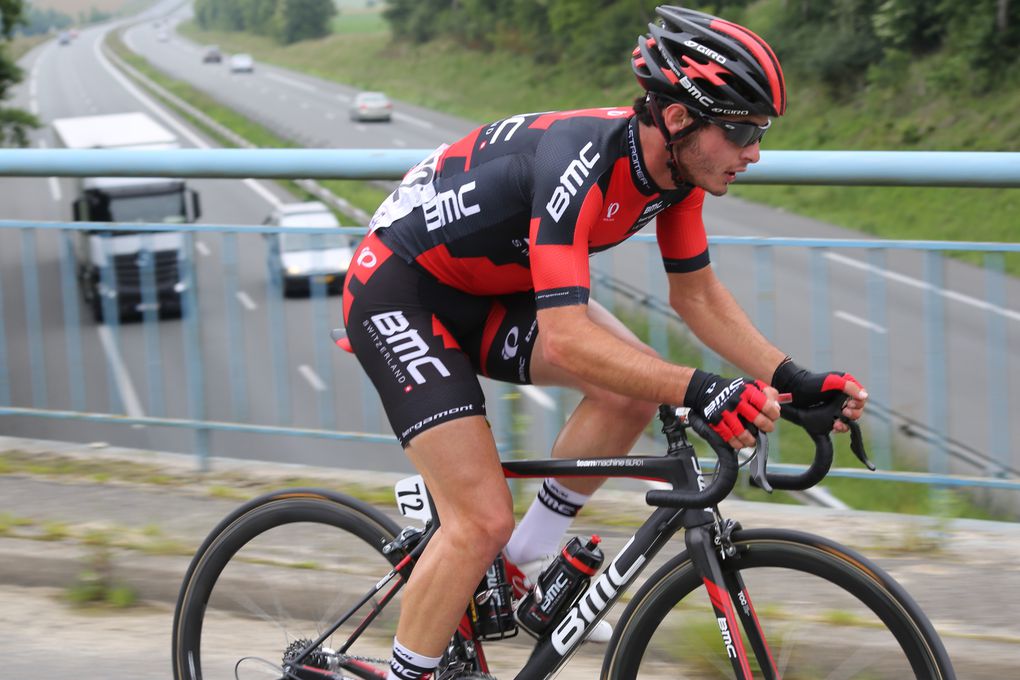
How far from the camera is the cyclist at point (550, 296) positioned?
279 centimetres

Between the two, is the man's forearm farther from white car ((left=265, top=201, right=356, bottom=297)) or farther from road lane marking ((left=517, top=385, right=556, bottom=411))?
white car ((left=265, top=201, right=356, bottom=297))

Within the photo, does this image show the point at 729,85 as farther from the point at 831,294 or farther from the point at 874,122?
the point at 874,122

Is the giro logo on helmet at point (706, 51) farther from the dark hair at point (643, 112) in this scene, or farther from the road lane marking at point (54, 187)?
the road lane marking at point (54, 187)

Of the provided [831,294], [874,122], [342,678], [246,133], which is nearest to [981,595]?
[831,294]

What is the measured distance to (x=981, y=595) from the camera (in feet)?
13.4

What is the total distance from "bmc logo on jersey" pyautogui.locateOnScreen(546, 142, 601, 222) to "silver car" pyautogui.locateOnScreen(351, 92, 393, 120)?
5811 centimetres

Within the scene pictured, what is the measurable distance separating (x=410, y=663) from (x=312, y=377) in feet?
8.98

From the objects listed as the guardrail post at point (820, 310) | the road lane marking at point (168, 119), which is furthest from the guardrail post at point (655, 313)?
the road lane marking at point (168, 119)

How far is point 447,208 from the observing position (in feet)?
10.3

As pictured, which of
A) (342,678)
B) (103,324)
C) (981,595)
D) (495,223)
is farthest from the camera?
(103,324)

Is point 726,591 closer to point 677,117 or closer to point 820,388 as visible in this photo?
point 820,388

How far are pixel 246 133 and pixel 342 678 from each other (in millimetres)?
52422

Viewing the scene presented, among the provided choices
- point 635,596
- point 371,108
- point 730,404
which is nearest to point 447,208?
point 730,404

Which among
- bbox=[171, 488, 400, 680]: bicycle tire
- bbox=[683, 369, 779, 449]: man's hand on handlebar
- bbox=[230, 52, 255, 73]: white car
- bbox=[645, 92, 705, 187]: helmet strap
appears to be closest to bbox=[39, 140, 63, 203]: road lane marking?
bbox=[171, 488, 400, 680]: bicycle tire
